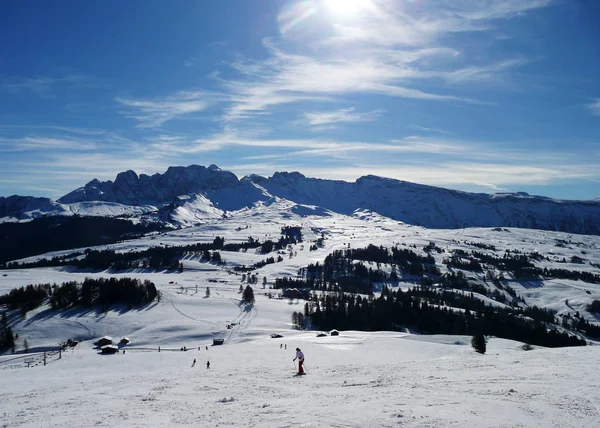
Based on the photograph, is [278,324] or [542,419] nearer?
[542,419]

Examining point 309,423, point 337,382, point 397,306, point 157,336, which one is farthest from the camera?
point 397,306

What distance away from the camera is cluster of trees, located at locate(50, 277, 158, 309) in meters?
119

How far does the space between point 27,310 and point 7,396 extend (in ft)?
321

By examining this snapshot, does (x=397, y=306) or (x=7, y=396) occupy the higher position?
(x=7, y=396)

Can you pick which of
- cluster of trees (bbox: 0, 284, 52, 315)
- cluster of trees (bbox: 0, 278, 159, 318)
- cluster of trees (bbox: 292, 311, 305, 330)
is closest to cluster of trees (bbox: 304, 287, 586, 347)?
cluster of trees (bbox: 292, 311, 305, 330)

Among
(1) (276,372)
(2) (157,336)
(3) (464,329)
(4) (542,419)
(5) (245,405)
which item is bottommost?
(3) (464,329)

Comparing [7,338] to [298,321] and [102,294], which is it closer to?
[102,294]

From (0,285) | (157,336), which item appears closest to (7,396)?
(157,336)

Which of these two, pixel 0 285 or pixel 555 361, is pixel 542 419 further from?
pixel 0 285

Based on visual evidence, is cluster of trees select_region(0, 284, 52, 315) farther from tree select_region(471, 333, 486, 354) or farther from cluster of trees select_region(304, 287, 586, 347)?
tree select_region(471, 333, 486, 354)

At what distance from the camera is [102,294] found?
12238 centimetres

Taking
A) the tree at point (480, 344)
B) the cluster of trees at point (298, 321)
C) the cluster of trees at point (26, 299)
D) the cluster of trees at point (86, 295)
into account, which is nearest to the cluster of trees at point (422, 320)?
the cluster of trees at point (298, 321)

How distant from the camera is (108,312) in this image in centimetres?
11400

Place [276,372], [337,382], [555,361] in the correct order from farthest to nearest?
[276,372], [555,361], [337,382]
